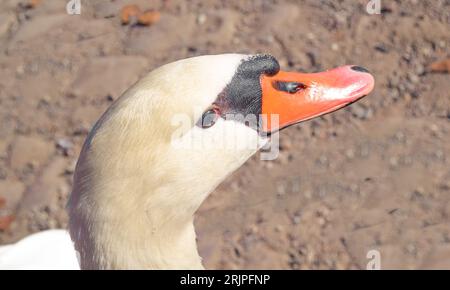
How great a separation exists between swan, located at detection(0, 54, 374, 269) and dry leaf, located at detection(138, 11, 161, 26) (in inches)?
86.9

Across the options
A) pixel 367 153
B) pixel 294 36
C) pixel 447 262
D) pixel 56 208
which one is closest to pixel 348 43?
pixel 294 36

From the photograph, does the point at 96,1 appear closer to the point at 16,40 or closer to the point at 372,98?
the point at 16,40

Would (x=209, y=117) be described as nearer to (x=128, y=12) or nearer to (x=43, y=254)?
(x=43, y=254)

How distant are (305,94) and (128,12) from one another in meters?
2.40

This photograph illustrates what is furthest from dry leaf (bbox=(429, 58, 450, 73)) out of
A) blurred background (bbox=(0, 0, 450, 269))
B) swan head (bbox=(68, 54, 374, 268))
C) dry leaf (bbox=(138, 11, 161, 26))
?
swan head (bbox=(68, 54, 374, 268))

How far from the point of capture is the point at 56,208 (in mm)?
3584

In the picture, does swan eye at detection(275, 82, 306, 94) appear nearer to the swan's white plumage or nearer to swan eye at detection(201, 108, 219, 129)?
swan eye at detection(201, 108, 219, 129)

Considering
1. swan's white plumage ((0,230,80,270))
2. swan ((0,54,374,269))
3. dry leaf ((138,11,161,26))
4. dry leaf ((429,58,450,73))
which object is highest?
swan ((0,54,374,269))

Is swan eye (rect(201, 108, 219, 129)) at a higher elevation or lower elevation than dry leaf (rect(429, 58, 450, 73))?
higher

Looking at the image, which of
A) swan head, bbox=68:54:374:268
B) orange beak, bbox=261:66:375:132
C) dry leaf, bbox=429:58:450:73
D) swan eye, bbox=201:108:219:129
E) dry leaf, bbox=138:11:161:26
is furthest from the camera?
dry leaf, bbox=138:11:161:26

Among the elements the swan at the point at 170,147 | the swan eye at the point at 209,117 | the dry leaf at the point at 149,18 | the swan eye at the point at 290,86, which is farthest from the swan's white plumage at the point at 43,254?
the dry leaf at the point at 149,18

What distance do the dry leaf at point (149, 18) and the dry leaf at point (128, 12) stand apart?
0.06 metres

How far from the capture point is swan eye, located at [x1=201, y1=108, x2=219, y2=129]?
1.92 metres

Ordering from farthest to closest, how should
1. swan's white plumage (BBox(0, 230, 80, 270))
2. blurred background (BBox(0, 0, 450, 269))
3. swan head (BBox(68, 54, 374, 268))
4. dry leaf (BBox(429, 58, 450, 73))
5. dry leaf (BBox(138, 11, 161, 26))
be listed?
dry leaf (BBox(138, 11, 161, 26)) → dry leaf (BBox(429, 58, 450, 73)) → blurred background (BBox(0, 0, 450, 269)) → swan's white plumage (BBox(0, 230, 80, 270)) → swan head (BBox(68, 54, 374, 268))
